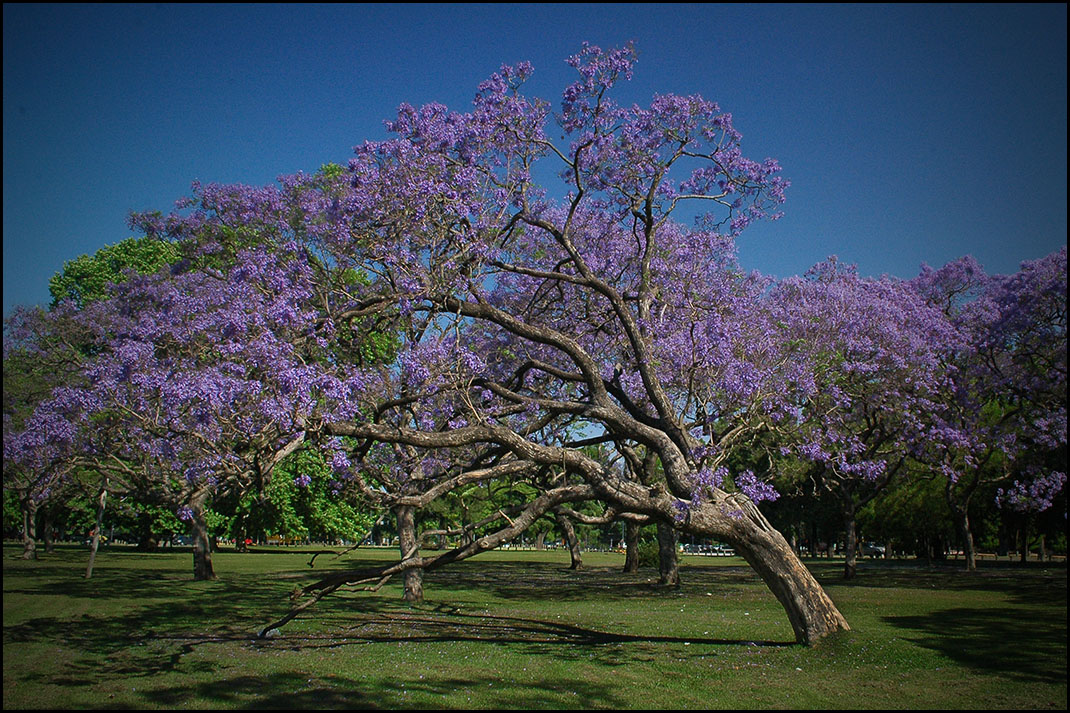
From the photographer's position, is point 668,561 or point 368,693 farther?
point 668,561

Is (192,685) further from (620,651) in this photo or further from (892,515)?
(892,515)

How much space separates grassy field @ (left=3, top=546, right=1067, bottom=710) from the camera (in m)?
8.17

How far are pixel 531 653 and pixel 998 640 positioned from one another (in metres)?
7.66

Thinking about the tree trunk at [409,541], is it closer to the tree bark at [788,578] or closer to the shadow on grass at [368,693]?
the shadow on grass at [368,693]

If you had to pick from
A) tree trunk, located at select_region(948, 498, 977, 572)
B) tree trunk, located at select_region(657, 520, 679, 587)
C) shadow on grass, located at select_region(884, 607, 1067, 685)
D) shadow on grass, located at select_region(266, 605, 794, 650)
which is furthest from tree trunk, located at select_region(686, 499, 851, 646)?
tree trunk, located at select_region(948, 498, 977, 572)

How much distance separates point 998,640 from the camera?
11453 mm

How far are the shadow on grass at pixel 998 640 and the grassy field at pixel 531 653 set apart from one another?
0.04m

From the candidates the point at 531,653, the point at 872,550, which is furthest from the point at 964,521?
the point at 872,550

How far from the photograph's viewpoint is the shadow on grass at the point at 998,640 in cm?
915

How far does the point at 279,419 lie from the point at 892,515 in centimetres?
3897

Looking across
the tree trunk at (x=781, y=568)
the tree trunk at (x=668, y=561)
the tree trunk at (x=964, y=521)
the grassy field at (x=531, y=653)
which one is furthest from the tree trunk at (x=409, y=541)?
the tree trunk at (x=964, y=521)

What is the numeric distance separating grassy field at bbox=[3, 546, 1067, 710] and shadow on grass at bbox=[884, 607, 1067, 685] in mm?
45

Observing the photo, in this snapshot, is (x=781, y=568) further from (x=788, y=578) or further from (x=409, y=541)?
(x=409, y=541)

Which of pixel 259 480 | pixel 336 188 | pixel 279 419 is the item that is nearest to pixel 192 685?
pixel 259 480
